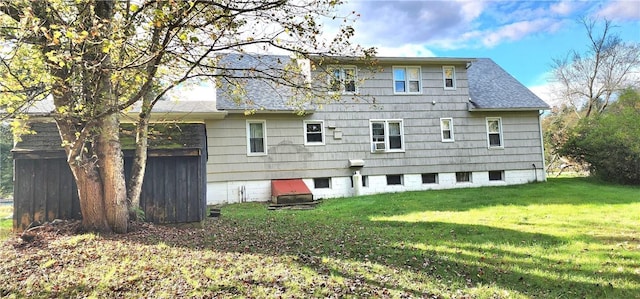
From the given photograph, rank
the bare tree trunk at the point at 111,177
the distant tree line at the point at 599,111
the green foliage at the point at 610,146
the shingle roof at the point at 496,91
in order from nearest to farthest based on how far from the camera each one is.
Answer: the bare tree trunk at the point at 111,177 < the green foliage at the point at 610,146 < the distant tree line at the point at 599,111 < the shingle roof at the point at 496,91

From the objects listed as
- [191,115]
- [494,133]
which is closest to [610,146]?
[494,133]

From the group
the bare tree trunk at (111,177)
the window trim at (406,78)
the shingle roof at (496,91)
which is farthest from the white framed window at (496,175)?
the bare tree trunk at (111,177)

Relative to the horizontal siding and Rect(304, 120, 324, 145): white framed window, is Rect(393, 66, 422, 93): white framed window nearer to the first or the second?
the horizontal siding

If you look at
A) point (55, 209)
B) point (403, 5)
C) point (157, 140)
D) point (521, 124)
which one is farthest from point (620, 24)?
point (55, 209)

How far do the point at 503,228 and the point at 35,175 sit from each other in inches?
353

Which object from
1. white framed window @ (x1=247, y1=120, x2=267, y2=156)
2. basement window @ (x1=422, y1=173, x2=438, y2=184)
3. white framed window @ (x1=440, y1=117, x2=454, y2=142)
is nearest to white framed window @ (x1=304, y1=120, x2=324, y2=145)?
white framed window @ (x1=247, y1=120, x2=267, y2=156)

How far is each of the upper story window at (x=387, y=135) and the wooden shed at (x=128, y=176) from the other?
321 inches

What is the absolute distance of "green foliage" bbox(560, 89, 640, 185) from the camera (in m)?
14.1

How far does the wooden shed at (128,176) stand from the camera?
655 cm

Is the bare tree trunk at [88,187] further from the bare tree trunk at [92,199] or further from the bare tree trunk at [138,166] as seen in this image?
the bare tree trunk at [138,166]

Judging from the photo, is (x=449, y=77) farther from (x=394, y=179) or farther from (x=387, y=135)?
(x=394, y=179)

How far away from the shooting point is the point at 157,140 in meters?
7.44

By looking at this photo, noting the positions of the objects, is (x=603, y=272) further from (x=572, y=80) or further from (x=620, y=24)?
(x=572, y=80)

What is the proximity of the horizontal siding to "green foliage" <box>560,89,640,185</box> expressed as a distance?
5.89ft
